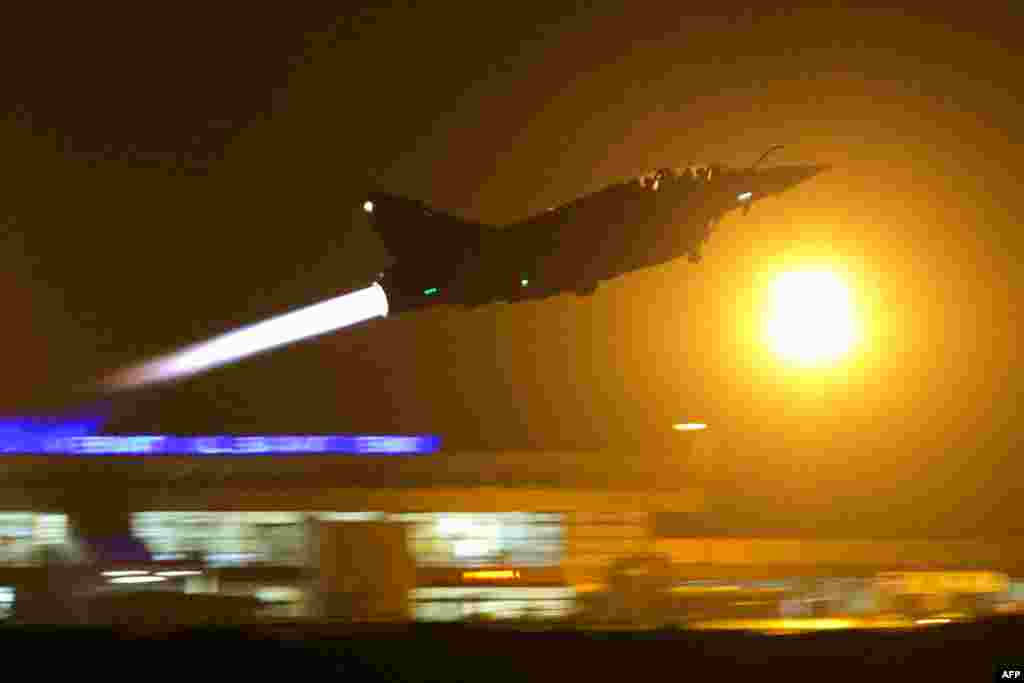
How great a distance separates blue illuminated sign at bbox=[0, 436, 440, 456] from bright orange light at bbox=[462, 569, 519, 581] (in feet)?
31.0

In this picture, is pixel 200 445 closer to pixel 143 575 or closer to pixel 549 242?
pixel 143 575

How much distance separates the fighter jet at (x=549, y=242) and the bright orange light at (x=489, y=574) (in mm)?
11605

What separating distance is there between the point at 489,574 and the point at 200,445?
12726mm

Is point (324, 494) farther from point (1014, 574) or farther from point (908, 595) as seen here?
point (908, 595)

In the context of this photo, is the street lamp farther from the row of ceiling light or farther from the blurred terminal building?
the row of ceiling light

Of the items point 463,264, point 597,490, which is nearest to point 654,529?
point 597,490

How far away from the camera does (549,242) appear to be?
18828 mm

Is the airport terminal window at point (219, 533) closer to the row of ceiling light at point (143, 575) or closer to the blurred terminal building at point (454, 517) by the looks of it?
the blurred terminal building at point (454, 517)

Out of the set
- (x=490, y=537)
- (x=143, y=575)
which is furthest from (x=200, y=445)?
(x=143, y=575)

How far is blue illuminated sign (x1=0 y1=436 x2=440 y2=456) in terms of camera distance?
1523 inches

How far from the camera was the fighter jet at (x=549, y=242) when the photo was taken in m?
18.8

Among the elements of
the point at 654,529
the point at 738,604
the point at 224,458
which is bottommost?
the point at 738,604

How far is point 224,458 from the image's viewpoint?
3903 centimetres

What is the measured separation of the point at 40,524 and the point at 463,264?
22.4 m
